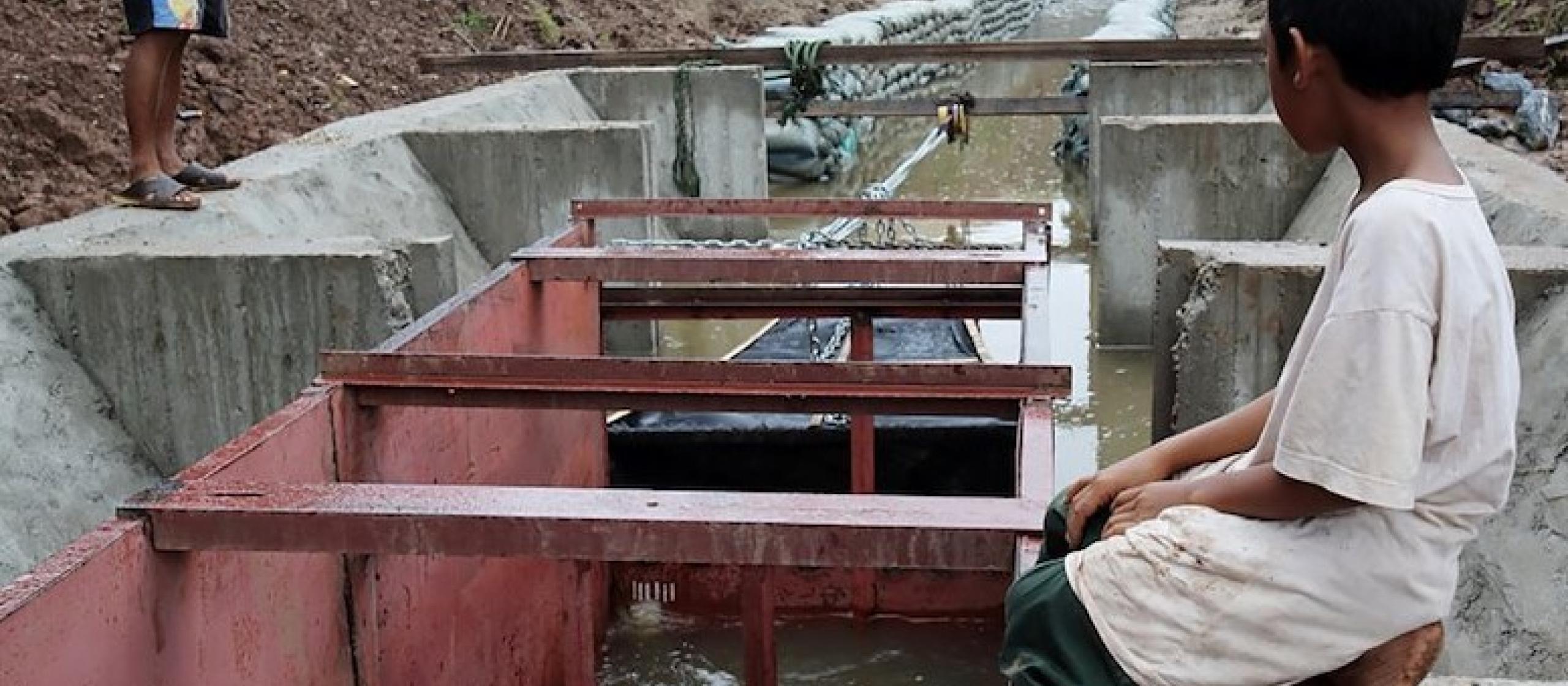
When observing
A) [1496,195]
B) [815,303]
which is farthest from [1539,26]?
[815,303]

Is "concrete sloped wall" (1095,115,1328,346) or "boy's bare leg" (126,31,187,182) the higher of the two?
"boy's bare leg" (126,31,187,182)

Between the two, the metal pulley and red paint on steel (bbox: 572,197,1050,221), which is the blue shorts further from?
the metal pulley

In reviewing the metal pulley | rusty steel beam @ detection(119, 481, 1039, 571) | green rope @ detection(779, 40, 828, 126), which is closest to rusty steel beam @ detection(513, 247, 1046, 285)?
rusty steel beam @ detection(119, 481, 1039, 571)

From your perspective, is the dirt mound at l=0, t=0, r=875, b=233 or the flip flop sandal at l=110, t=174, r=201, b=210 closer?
the flip flop sandal at l=110, t=174, r=201, b=210

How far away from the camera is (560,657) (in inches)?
189

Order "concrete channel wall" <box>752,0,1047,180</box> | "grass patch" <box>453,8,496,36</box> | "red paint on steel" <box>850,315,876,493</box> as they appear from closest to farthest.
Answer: "red paint on steel" <box>850,315,876,493</box> → "concrete channel wall" <box>752,0,1047,180</box> → "grass patch" <box>453,8,496,36</box>

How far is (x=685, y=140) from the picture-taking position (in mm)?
10258

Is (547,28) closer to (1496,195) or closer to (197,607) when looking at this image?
(1496,195)

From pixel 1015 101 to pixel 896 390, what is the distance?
23.2ft

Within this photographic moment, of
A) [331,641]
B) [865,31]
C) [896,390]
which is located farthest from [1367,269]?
[865,31]

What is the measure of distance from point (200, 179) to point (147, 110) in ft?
2.22

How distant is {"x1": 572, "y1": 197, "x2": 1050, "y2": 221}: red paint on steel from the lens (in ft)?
17.5

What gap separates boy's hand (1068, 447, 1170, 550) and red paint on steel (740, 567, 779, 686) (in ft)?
4.29

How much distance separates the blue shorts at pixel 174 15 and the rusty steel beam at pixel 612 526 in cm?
290
